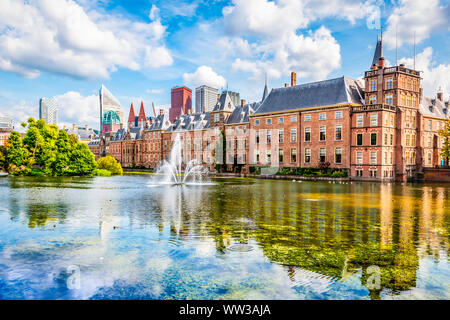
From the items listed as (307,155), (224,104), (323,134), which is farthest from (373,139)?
(224,104)

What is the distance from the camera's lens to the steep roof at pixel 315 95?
5003 centimetres

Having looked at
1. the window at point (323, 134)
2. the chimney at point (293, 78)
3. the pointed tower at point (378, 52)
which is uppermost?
the pointed tower at point (378, 52)

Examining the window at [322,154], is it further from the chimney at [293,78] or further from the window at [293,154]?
→ the chimney at [293,78]

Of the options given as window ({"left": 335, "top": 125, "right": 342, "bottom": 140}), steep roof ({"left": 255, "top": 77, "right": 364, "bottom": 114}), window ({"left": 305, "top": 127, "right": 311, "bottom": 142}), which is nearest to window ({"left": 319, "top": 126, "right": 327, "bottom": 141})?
window ({"left": 335, "top": 125, "right": 342, "bottom": 140})

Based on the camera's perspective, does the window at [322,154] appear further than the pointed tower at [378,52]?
No

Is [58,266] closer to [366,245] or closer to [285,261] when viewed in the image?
[285,261]

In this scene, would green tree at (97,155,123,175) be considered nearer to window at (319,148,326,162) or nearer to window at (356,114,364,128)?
window at (319,148,326,162)

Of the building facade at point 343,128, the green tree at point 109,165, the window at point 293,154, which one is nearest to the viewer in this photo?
the building facade at point 343,128

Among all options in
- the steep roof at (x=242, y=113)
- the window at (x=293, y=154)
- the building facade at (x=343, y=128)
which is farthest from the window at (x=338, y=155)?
the steep roof at (x=242, y=113)

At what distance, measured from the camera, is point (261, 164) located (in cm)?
6166

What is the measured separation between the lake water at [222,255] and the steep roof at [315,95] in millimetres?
37612

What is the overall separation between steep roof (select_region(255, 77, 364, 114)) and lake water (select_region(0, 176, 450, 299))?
37.6 meters
